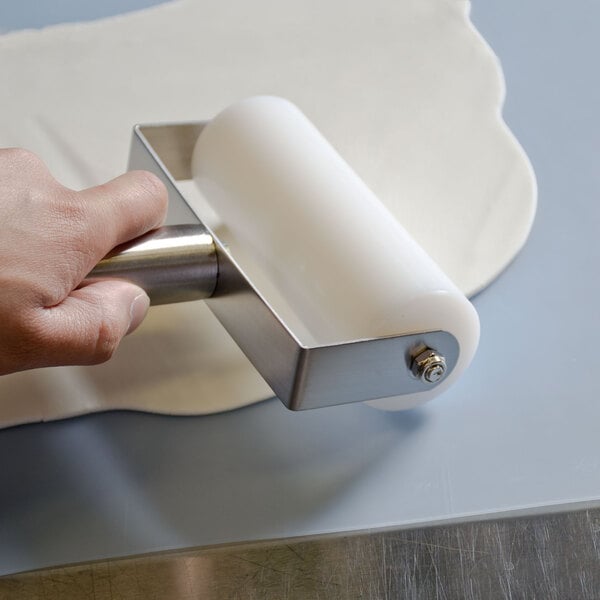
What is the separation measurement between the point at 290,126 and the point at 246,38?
37cm

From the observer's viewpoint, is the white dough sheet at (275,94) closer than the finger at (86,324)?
No

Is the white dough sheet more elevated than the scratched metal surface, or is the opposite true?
the white dough sheet

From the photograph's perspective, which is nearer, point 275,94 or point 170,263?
point 170,263

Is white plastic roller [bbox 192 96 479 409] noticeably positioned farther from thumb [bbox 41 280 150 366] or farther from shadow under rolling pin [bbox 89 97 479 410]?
thumb [bbox 41 280 150 366]

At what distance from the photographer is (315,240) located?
0.75 m

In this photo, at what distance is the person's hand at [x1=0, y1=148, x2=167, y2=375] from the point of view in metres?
0.64

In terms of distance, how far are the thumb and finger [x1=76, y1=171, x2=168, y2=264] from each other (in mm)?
29

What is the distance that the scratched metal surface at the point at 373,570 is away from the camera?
0.68m

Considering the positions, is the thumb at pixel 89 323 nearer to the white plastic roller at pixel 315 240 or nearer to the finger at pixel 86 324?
the finger at pixel 86 324

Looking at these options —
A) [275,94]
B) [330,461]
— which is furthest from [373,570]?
[275,94]

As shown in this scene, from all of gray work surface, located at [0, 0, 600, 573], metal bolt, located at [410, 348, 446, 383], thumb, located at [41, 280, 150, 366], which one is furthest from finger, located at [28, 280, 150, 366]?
metal bolt, located at [410, 348, 446, 383]

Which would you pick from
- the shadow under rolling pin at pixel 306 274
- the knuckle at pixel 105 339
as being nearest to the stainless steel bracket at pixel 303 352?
the shadow under rolling pin at pixel 306 274

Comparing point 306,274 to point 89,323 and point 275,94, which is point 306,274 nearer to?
point 89,323

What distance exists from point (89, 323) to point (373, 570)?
0.87 feet
